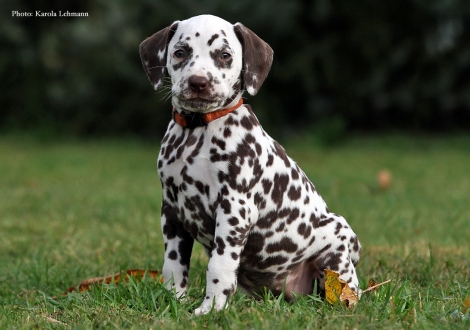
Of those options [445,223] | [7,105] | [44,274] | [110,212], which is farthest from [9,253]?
[7,105]

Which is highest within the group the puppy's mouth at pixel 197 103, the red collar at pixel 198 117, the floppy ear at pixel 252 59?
the floppy ear at pixel 252 59

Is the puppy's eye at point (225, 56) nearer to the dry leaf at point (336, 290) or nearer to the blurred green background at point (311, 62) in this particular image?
the dry leaf at point (336, 290)

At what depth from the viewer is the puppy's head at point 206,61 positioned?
3.33 metres

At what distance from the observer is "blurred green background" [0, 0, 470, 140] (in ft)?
44.8

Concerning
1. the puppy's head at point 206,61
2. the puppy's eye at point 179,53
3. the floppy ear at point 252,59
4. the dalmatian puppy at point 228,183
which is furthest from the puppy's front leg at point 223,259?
the puppy's eye at point 179,53

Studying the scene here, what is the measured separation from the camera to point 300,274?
152 inches

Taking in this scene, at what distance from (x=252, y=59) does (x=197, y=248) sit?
7.81 ft

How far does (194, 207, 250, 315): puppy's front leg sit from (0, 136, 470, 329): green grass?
0.32ft

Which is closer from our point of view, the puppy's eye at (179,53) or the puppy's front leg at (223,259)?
the puppy's front leg at (223,259)

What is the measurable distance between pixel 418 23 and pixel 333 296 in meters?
11.4

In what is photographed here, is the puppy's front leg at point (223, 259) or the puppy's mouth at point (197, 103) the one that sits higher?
the puppy's mouth at point (197, 103)

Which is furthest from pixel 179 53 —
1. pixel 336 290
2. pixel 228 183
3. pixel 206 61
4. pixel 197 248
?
pixel 197 248

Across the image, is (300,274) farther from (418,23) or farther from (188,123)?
(418,23)

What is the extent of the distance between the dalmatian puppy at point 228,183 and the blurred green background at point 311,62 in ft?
31.5
